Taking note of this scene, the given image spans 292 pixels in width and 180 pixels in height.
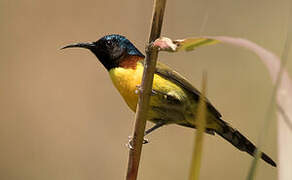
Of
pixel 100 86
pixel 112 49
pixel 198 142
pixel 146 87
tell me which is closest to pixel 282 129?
pixel 198 142

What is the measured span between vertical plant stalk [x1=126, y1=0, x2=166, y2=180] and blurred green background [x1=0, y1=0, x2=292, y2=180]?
1.25 meters

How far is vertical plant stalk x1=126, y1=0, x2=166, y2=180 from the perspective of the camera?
85 cm

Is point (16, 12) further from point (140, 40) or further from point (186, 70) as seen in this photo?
point (186, 70)

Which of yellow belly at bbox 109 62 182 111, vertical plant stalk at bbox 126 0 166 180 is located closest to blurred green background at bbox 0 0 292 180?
yellow belly at bbox 109 62 182 111

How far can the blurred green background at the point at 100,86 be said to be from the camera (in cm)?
224

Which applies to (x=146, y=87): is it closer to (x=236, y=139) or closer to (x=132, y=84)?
(x=132, y=84)

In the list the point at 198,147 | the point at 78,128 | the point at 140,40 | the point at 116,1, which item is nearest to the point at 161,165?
the point at 78,128

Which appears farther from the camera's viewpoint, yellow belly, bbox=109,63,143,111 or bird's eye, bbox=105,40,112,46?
bird's eye, bbox=105,40,112,46

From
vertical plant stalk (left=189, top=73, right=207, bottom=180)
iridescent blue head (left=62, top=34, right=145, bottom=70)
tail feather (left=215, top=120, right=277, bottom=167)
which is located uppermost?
iridescent blue head (left=62, top=34, right=145, bottom=70)

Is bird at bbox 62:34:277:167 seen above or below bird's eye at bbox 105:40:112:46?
below

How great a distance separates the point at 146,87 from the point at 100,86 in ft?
5.13

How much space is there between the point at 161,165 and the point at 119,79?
0.69m

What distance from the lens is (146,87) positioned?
88 cm

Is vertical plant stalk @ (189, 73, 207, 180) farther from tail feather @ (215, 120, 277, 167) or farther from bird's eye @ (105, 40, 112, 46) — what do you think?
bird's eye @ (105, 40, 112, 46)
